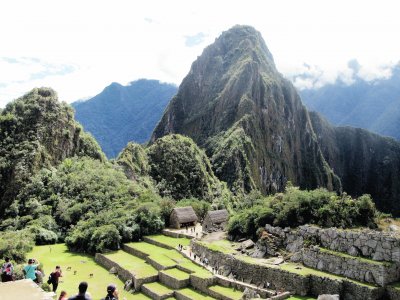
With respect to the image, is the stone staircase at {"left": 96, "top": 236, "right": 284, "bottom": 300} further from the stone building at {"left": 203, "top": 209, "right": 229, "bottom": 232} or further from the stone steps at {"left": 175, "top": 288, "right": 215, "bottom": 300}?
the stone building at {"left": 203, "top": 209, "right": 229, "bottom": 232}

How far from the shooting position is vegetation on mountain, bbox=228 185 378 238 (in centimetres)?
2709

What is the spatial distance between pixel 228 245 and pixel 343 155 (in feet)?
568

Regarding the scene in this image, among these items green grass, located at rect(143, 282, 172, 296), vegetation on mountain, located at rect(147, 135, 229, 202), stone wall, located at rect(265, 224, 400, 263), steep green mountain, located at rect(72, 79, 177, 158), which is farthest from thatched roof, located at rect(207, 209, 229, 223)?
steep green mountain, located at rect(72, 79, 177, 158)

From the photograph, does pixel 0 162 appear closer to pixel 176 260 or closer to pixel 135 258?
pixel 135 258

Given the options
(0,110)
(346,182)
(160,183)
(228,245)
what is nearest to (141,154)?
(160,183)

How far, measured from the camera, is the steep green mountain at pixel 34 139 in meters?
55.5

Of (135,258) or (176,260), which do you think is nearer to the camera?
(176,260)

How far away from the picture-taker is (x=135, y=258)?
3616 cm

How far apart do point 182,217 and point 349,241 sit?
22.6 meters

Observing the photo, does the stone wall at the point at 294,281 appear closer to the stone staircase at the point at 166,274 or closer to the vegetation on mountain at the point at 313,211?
the stone staircase at the point at 166,274

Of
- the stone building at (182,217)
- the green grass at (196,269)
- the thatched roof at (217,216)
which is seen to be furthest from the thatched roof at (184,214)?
the green grass at (196,269)

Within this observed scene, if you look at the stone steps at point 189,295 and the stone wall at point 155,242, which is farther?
the stone wall at point 155,242

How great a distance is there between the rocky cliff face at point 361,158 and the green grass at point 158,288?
15679cm

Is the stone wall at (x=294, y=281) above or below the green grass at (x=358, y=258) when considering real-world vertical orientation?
below
